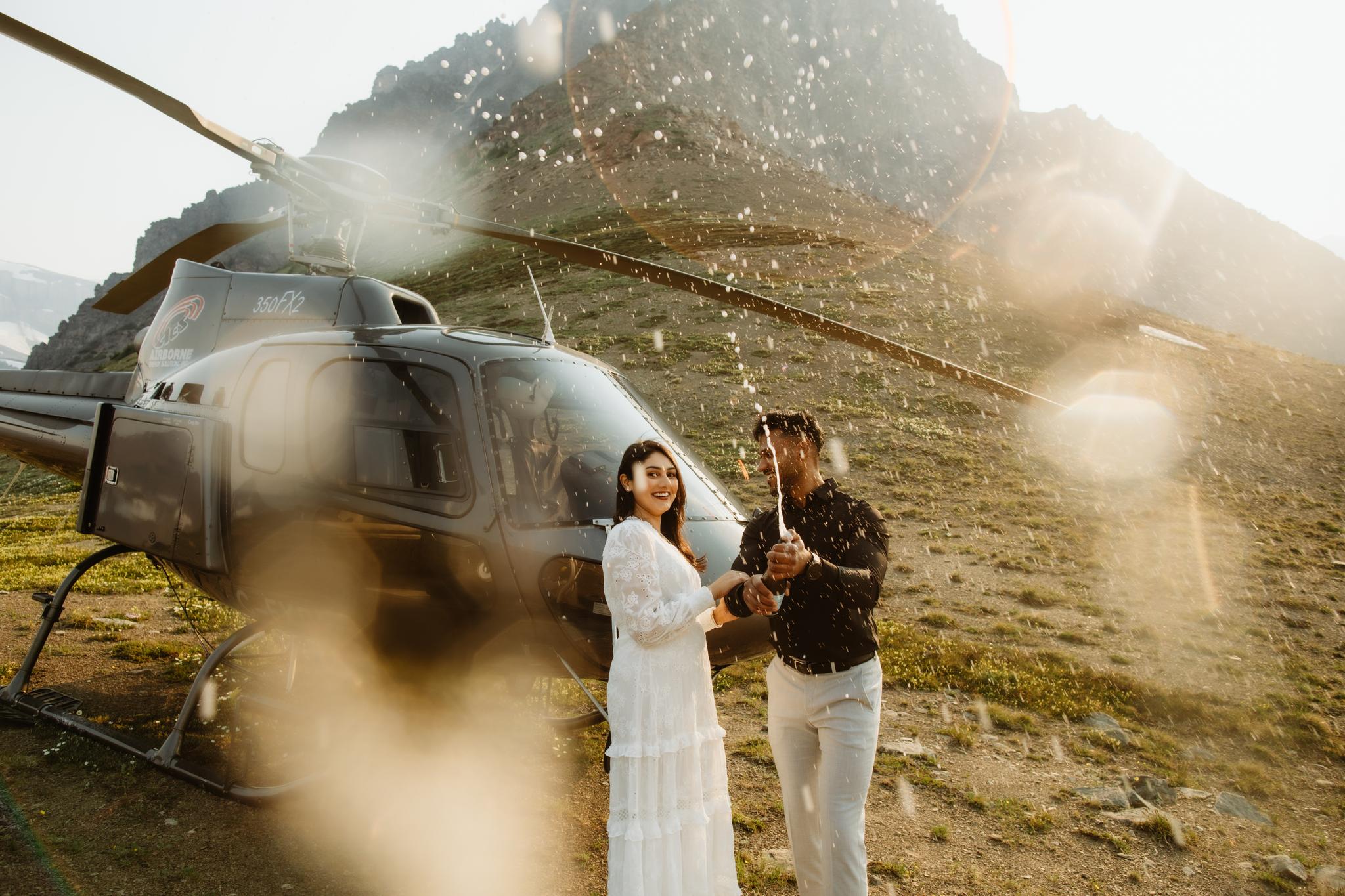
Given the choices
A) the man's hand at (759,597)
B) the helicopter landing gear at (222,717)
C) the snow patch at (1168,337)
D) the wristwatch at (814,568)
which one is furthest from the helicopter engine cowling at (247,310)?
the snow patch at (1168,337)

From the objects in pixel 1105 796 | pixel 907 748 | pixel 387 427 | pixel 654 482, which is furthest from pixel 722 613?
pixel 1105 796

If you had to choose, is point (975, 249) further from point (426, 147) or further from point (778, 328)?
point (426, 147)

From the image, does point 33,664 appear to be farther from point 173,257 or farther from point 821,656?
point 821,656

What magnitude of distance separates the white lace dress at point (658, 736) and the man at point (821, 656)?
0.26m

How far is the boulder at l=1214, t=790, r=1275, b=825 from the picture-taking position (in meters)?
4.93

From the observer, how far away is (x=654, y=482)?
8.60 feet

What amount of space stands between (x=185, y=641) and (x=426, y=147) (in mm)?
133121

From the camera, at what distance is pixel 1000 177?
439ft

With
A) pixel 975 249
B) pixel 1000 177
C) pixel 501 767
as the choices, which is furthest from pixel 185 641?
pixel 1000 177

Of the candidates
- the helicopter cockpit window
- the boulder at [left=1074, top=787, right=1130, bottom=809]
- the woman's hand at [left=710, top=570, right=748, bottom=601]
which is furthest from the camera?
the boulder at [left=1074, top=787, right=1130, bottom=809]

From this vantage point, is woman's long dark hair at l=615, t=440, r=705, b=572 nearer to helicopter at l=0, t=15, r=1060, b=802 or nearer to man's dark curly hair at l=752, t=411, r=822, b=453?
man's dark curly hair at l=752, t=411, r=822, b=453

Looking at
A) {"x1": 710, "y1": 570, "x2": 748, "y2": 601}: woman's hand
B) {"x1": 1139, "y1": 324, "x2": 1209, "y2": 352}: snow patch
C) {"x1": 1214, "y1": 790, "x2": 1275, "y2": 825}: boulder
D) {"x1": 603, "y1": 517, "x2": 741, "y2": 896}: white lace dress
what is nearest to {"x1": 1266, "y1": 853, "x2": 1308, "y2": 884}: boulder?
{"x1": 1214, "y1": 790, "x2": 1275, "y2": 825}: boulder

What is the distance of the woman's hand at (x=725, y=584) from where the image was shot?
2.52 m

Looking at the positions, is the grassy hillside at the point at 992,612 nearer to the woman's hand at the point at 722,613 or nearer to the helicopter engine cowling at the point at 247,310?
the woman's hand at the point at 722,613
